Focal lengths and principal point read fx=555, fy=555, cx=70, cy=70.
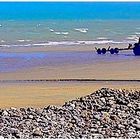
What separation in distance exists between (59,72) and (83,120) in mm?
13286

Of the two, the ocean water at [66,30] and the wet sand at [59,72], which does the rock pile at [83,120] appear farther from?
the ocean water at [66,30]

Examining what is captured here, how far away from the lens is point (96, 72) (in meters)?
24.4

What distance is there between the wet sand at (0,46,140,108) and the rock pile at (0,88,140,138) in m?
3.59

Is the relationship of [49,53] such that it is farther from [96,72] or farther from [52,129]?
[52,129]

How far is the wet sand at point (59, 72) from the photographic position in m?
17.6

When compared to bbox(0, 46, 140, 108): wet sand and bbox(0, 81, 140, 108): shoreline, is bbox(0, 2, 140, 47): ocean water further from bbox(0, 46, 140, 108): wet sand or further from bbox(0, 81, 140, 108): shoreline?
bbox(0, 81, 140, 108): shoreline

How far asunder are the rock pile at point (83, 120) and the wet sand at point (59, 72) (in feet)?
11.8

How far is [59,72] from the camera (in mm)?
24469

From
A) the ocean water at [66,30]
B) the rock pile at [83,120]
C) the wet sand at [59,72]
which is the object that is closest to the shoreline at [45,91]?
the wet sand at [59,72]

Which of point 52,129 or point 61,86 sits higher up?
point 52,129

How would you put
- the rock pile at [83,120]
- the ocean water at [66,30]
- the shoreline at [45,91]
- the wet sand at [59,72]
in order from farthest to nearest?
the ocean water at [66,30] → the wet sand at [59,72] → the shoreline at [45,91] → the rock pile at [83,120]

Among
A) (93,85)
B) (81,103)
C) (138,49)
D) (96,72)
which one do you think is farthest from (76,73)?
(81,103)

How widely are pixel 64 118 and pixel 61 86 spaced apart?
28.8ft

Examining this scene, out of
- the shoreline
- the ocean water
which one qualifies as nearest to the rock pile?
the shoreline
